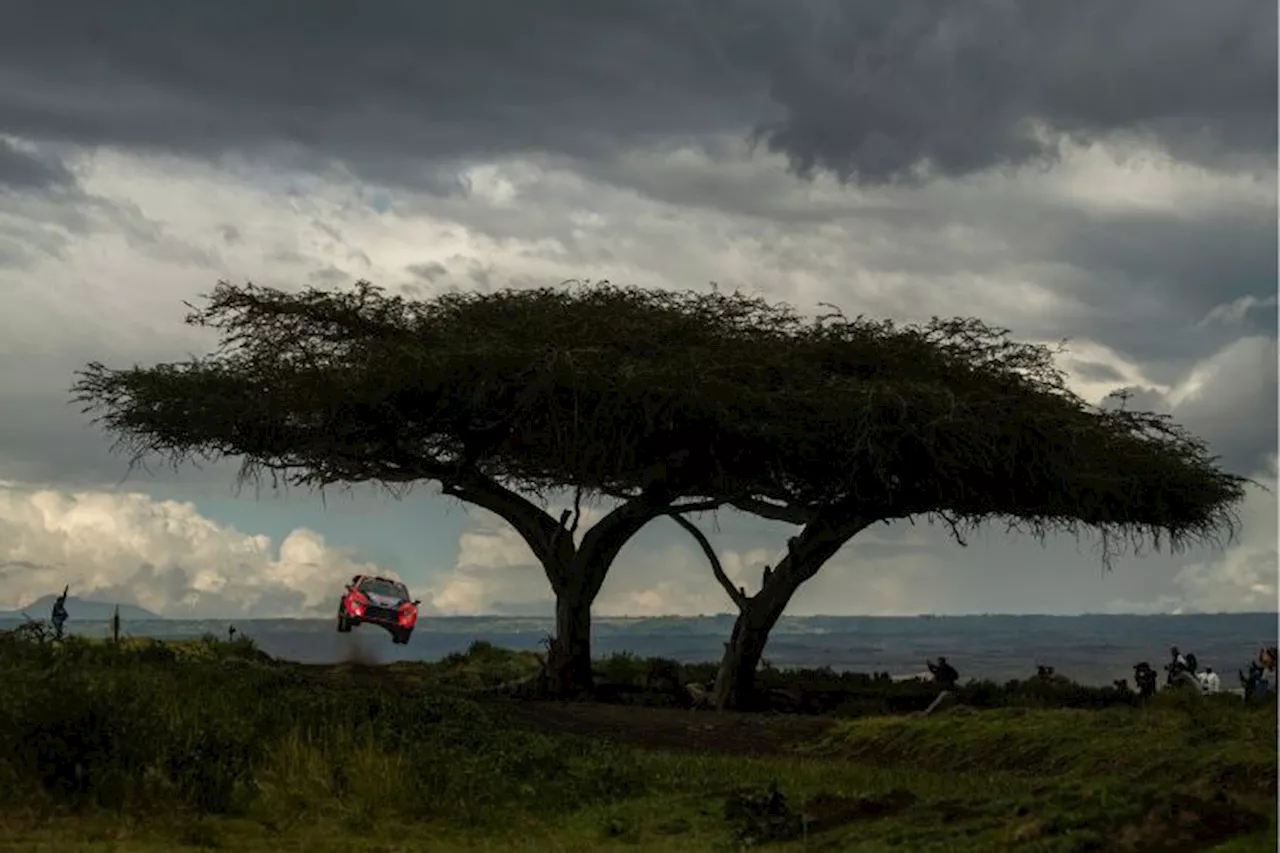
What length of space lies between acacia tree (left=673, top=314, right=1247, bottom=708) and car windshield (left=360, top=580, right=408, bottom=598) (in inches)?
521

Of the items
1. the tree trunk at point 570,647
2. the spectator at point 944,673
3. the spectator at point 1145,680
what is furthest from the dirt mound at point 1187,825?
the spectator at point 944,673

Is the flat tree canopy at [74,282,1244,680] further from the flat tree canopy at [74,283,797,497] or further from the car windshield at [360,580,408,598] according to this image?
the car windshield at [360,580,408,598]

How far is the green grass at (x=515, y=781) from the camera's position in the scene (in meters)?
15.8

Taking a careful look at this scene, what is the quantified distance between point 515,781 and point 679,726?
10.2 meters

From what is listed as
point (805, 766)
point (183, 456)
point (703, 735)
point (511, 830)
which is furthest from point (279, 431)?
point (511, 830)

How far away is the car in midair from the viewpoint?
46906mm

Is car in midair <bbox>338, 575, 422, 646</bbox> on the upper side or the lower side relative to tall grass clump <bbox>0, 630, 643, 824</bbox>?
upper

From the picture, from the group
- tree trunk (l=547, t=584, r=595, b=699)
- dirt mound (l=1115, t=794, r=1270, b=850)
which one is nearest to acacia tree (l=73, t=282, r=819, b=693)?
tree trunk (l=547, t=584, r=595, b=699)

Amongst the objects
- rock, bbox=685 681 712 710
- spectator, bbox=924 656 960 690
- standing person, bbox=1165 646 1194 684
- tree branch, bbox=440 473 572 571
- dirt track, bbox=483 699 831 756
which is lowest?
dirt track, bbox=483 699 831 756

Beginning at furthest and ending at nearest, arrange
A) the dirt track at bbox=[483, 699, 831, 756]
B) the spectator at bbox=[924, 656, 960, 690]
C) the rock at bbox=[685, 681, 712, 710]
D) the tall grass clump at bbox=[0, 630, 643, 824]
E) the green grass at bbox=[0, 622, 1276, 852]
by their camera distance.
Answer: the spectator at bbox=[924, 656, 960, 690] → the rock at bbox=[685, 681, 712, 710] → the dirt track at bbox=[483, 699, 831, 756] → the tall grass clump at bbox=[0, 630, 643, 824] → the green grass at bbox=[0, 622, 1276, 852]

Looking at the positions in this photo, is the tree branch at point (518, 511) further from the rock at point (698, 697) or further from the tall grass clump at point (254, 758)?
the tall grass clump at point (254, 758)

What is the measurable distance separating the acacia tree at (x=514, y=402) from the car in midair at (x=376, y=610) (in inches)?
284

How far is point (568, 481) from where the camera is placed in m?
40.4

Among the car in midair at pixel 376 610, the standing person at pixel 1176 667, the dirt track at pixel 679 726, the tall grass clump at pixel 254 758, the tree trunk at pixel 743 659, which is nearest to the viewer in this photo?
the tall grass clump at pixel 254 758
